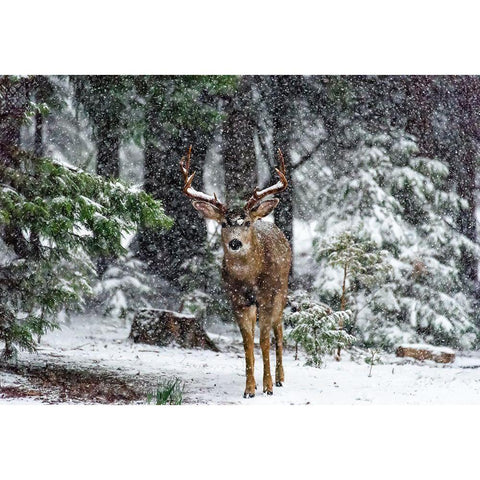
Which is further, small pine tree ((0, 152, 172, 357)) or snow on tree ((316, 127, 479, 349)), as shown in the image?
snow on tree ((316, 127, 479, 349))

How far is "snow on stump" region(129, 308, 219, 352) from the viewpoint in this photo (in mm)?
6973

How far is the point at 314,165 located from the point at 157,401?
2365mm

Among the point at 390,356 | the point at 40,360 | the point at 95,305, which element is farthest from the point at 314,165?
the point at 40,360

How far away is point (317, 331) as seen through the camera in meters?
6.92

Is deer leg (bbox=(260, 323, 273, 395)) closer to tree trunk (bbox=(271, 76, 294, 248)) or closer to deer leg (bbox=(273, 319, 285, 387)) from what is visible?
deer leg (bbox=(273, 319, 285, 387))

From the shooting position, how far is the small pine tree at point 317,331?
269 inches

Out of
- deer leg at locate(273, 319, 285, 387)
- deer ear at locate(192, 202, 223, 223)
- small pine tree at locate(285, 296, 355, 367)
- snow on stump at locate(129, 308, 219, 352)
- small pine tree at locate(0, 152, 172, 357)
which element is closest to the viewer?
small pine tree at locate(0, 152, 172, 357)

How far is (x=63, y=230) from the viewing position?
6207mm

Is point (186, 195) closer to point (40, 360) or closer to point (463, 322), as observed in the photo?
point (40, 360)

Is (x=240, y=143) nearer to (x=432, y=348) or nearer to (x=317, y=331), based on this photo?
(x=317, y=331)

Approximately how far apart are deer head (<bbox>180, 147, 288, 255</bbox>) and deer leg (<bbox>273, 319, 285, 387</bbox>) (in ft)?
2.57

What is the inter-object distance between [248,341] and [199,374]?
2.04ft

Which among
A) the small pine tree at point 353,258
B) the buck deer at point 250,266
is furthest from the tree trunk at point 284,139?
the buck deer at point 250,266

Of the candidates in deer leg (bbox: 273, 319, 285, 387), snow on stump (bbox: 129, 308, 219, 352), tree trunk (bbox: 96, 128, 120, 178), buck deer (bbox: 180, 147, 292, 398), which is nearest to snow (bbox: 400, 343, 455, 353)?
deer leg (bbox: 273, 319, 285, 387)
